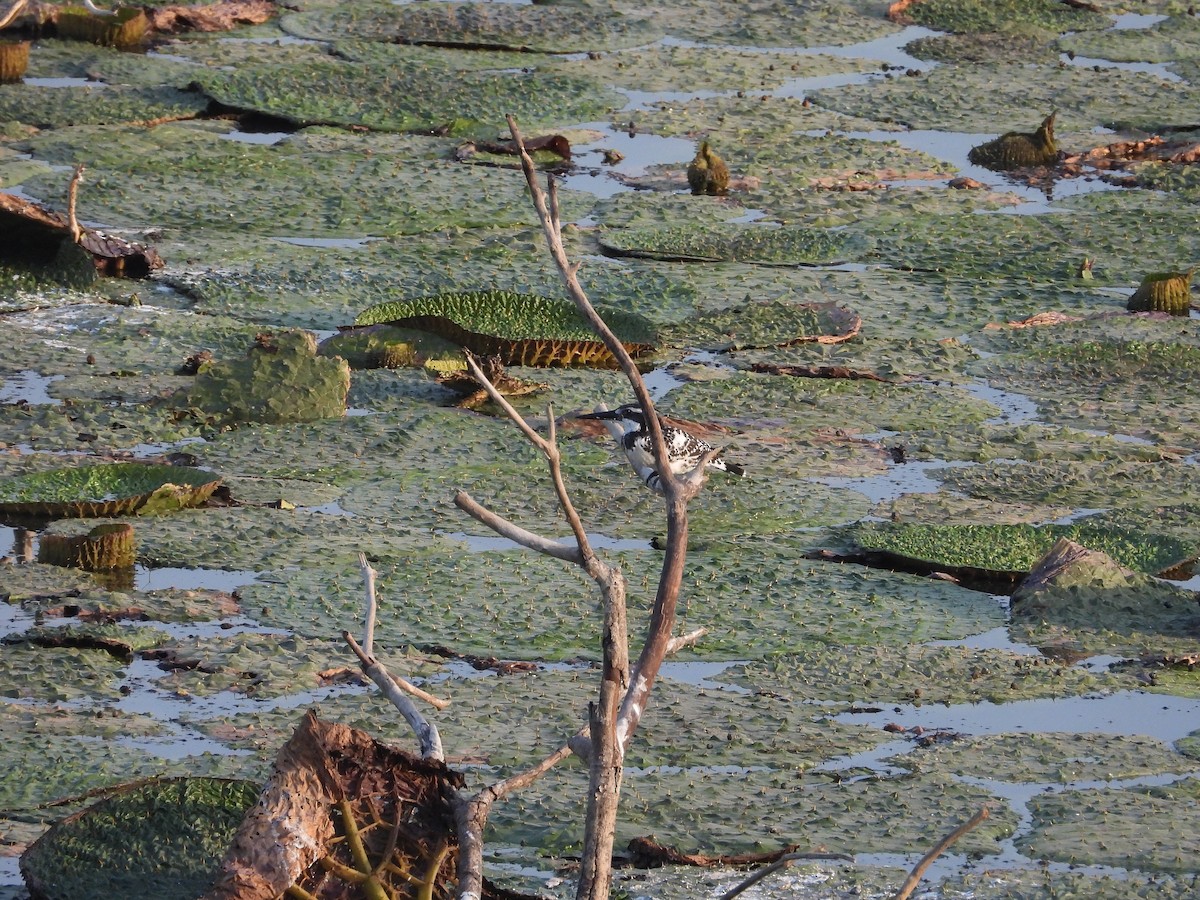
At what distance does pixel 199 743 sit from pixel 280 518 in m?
1.03

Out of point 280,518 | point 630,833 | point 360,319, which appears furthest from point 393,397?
point 630,833

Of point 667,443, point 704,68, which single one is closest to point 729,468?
point 667,443

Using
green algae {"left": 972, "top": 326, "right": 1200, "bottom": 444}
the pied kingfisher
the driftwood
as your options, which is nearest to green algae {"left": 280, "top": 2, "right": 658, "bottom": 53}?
green algae {"left": 972, "top": 326, "right": 1200, "bottom": 444}

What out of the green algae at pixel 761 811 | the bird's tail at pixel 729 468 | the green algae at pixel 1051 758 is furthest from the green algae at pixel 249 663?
the bird's tail at pixel 729 468

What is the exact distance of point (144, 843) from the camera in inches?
109

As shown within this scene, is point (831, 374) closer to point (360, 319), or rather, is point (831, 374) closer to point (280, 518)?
point (360, 319)

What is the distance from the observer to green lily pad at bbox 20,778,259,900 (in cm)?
269

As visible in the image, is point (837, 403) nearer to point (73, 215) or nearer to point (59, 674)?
point (73, 215)

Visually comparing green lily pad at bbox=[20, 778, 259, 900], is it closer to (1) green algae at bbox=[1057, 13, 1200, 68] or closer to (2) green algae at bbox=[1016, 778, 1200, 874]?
(2) green algae at bbox=[1016, 778, 1200, 874]

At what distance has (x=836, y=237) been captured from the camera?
249 inches

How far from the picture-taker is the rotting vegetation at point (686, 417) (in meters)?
3.22

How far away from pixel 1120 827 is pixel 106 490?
223 cm

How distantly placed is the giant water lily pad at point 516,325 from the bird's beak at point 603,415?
0.45m

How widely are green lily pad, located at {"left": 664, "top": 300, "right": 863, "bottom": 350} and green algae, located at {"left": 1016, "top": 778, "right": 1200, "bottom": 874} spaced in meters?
2.39
